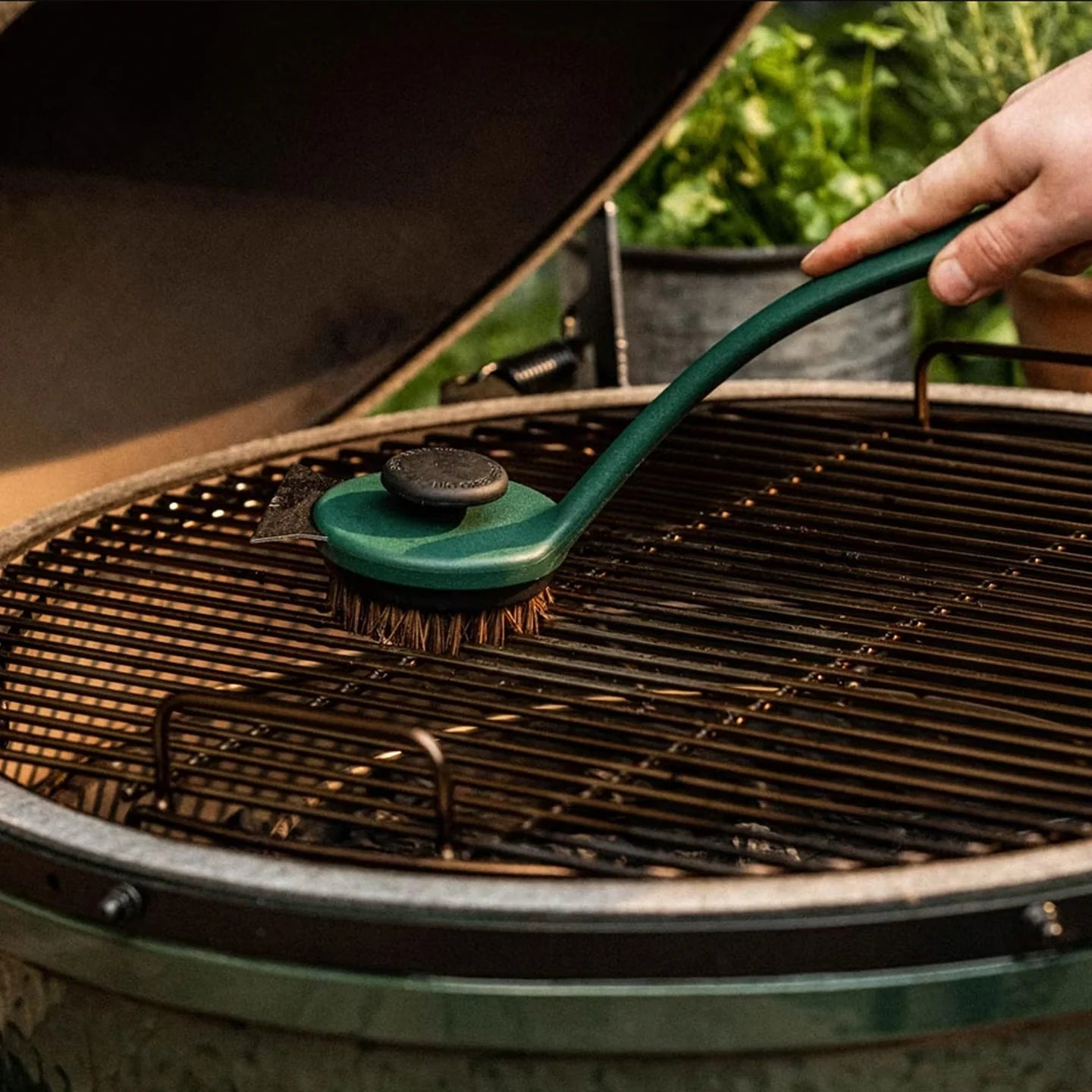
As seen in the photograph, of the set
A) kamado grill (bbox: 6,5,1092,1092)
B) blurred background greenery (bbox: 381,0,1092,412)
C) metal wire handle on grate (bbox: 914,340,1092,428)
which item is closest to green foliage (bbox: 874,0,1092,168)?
blurred background greenery (bbox: 381,0,1092,412)

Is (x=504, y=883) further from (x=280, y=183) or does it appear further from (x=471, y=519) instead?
(x=280, y=183)

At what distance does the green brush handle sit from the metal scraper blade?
17cm

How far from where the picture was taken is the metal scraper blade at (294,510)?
3.59 feet

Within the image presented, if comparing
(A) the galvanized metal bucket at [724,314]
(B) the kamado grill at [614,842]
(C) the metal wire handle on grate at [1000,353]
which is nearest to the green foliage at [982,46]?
(A) the galvanized metal bucket at [724,314]

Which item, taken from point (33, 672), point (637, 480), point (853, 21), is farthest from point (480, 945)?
point (853, 21)

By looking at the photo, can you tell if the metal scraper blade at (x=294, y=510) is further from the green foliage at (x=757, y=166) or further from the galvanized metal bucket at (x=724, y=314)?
the green foliage at (x=757, y=166)

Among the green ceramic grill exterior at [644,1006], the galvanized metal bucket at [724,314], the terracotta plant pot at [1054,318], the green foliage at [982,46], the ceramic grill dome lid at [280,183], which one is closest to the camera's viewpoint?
the green ceramic grill exterior at [644,1006]

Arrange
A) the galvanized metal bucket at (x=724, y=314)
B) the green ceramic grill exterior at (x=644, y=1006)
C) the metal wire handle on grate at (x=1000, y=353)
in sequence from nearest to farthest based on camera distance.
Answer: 1. the green ceramic grill exterior at (x=644, y=1006)
2. the metal wire handle on grate at (x=1000, y=353)
3. the galvanized metal bucket at (x=724, y=314)

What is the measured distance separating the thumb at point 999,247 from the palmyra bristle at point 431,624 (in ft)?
1.10

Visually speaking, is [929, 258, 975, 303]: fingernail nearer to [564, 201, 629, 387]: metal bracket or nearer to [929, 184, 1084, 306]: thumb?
[929, 184, 1084, 306]: thumb

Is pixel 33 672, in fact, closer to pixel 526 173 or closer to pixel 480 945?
pixel 480 945

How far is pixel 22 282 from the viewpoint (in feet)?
5.05

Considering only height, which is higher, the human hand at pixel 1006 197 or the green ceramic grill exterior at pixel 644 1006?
the human hand at pixel 1006 197

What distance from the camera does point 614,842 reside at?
35.4 inches
